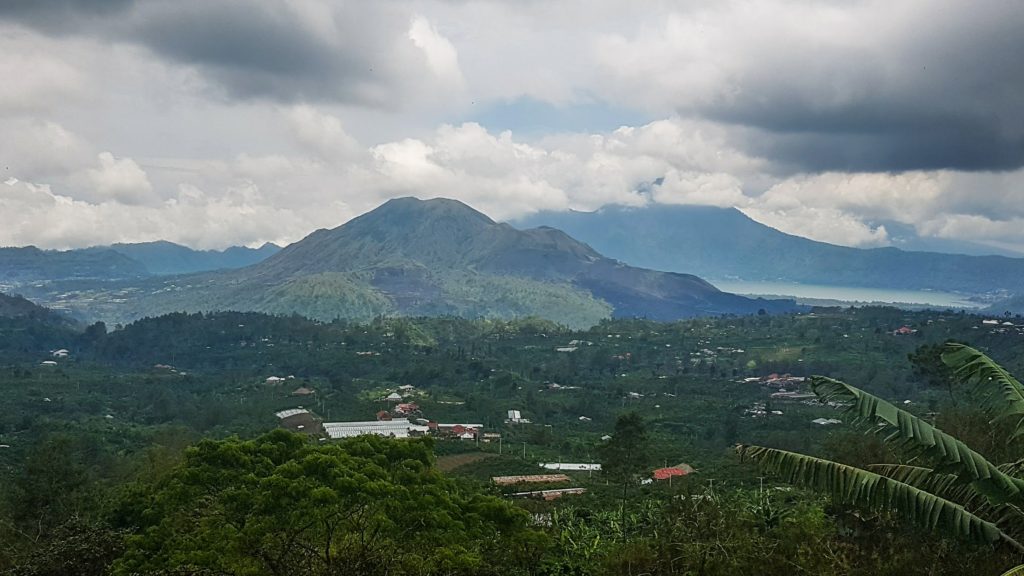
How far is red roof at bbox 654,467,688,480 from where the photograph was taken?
45.3m

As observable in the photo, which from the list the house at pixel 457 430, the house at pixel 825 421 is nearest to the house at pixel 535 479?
the house at pixel 457 430

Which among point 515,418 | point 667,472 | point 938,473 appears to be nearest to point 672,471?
point 667,472

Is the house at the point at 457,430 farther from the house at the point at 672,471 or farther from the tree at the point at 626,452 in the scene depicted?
the tree at the point at 626,452

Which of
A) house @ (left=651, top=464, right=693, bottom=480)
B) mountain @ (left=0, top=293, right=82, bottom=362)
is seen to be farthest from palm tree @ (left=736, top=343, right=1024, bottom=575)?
mountain @ (left=0, top=293, right=82, bottom=362)

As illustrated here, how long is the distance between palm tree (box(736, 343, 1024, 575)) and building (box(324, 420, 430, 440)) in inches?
2232

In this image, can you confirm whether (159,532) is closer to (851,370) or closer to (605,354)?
(851,370)

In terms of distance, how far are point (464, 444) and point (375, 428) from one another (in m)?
9.50

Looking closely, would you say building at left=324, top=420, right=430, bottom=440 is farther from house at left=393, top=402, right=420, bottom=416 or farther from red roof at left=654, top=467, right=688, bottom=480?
red roof at left=654, top=467, right=688, bottom=480

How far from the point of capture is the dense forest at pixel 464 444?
1412cm

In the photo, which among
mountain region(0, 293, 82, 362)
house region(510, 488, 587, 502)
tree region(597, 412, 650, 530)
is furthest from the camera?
mountain region(0, 293, 82, 362)

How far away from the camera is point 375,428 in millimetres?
67562

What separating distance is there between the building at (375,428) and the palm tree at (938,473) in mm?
56688

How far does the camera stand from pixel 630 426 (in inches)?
1328

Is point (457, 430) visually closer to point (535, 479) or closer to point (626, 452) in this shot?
point (535, 479)
